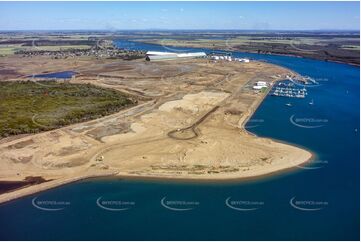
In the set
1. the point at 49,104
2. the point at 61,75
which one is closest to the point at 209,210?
the point at 49,104

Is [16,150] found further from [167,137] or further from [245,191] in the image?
[245,191]

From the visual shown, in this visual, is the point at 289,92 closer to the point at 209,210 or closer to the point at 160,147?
the point at 160,147

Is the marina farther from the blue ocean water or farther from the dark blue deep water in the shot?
the blue ocean water

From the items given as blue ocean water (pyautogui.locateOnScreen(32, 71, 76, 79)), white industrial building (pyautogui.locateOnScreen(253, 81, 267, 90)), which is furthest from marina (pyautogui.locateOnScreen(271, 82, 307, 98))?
blue ocean water (pyautogui.locateOnScreen(32, 71, 76, 79))

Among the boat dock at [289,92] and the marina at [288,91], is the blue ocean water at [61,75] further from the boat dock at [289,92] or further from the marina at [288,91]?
the boat dock at [289,92]

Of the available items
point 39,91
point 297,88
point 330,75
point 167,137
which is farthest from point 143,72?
point 167,137

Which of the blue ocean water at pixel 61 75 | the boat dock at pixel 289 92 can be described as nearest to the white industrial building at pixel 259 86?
the boat dock at pixel 289 92
